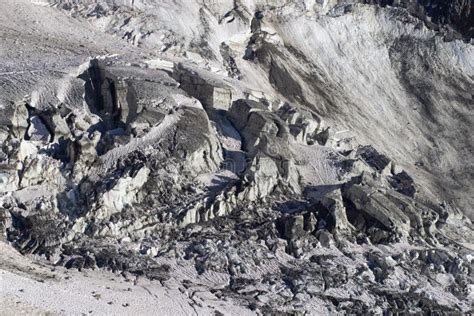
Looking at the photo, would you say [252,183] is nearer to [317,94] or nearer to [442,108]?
[317,94]

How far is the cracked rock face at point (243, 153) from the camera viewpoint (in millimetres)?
41469

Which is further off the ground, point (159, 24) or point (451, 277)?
point (159, 24)

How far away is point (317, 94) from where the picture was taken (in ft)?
213

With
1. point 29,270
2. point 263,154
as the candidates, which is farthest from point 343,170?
point 29,270

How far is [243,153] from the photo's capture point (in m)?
50.9

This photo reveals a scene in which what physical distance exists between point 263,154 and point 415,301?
12.6 m

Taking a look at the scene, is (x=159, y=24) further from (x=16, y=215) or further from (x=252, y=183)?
(x=16, y=215)

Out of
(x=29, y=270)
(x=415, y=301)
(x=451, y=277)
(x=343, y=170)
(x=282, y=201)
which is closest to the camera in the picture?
(x=29, y=270)

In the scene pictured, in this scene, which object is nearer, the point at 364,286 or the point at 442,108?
the point at 364,286

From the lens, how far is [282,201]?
157 ft

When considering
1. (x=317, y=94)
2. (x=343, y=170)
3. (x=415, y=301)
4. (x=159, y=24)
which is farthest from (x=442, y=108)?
(x=415, y=301)

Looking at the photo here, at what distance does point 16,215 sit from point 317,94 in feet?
94.7

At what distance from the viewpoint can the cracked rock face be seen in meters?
41.5

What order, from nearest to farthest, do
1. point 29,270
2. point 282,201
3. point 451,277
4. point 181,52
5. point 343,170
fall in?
point 29,270
point 451,277
point 282,201
point 343,170
point 181,52
